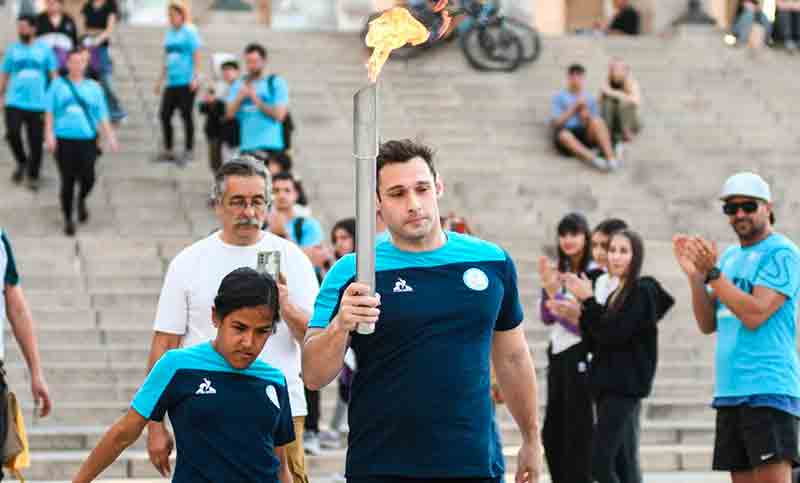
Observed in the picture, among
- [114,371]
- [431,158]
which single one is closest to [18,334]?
[431,158]

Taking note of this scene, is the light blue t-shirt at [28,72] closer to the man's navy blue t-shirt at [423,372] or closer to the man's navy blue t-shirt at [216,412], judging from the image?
the man's navy blue t-shirt at [216,412]

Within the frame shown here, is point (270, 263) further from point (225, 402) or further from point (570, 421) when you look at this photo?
Answer: point (570, 421)

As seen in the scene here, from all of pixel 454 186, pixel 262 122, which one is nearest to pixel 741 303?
pixel 262 122

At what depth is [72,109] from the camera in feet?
56.3

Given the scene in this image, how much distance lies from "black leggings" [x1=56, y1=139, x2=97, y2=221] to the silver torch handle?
11700 mm

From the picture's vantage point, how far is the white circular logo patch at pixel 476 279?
6332mm

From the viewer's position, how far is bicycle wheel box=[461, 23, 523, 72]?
923 inches

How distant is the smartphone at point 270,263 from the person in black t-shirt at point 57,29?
1198 centimetres

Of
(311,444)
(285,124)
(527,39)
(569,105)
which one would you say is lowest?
(311,444)

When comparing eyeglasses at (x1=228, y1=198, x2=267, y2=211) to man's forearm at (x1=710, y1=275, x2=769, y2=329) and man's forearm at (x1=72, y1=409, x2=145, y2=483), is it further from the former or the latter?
man's forearm at (x1=710, y1=275, x2=769, y2=329)

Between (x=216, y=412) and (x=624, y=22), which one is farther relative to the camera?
(x=624, y=22)

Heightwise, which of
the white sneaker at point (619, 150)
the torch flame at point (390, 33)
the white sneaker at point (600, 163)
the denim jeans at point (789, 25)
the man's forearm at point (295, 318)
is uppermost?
the denim jeans at point (789, 25)

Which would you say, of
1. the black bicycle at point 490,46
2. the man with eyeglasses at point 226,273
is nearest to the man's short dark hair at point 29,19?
the black bicycle at point 490,46

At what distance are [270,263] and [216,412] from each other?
0.84 meters
